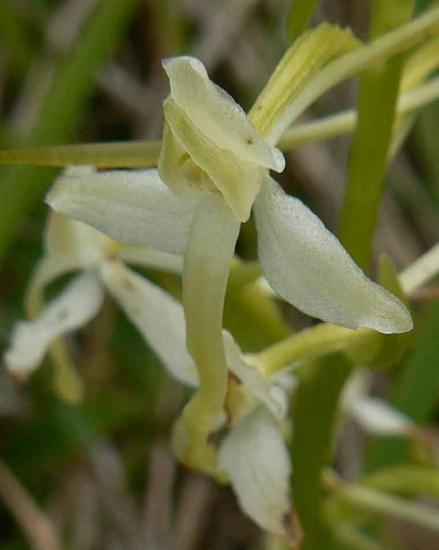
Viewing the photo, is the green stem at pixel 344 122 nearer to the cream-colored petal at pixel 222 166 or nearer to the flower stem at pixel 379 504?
the cream-colored petal at pixel 222 166

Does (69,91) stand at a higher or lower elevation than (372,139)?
lower

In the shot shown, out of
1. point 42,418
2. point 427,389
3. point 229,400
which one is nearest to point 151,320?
point 229,400

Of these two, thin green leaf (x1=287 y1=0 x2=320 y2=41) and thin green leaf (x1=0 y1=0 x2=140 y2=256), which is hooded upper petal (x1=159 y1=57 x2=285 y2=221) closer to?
thin green leaf (x1=287 y1=0 x2=320 y2=41)

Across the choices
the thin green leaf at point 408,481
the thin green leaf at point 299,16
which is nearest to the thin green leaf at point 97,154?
the thin green leaf at point 299,16

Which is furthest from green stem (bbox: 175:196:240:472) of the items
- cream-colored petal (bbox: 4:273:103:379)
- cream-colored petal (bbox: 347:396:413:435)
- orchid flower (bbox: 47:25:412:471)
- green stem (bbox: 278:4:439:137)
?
cream-colored petal (bbox: 347:396:413:435)

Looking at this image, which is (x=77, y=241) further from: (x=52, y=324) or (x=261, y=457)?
(x=261, y=457)

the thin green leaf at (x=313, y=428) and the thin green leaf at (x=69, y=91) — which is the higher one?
the thin green leaf at (x=313, y=428)

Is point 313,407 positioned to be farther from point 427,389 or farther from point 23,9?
point 23,9

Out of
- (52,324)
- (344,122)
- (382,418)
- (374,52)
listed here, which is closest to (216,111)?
(374,52)
